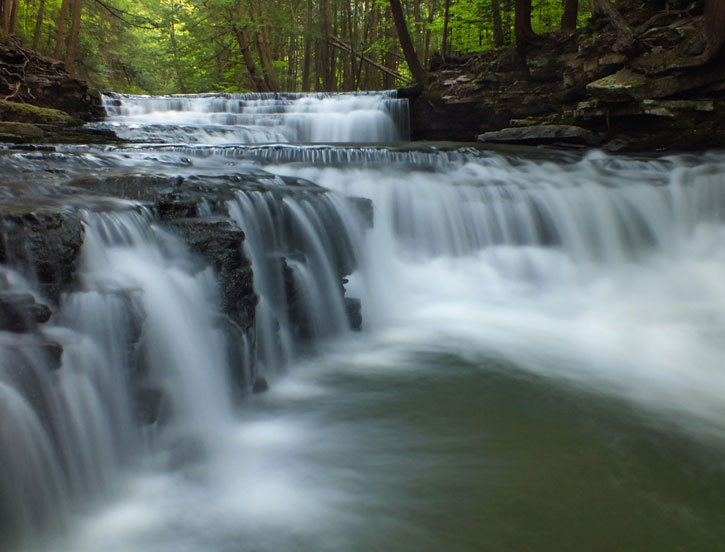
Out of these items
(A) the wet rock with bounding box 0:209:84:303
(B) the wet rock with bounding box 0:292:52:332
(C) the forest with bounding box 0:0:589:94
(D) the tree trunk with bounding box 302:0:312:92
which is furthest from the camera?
(D) the tree trunk with bounding box 302:0:312:92

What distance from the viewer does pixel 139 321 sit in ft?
9.70

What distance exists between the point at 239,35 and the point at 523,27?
37.0 ft

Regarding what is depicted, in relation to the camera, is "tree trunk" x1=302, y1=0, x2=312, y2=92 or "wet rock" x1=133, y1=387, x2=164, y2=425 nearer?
"wet rock" x1=133, y1=387, x2=164, y2=425

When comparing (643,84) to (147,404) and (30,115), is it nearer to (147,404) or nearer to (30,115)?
(147,404)

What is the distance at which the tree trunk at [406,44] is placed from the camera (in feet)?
38.6

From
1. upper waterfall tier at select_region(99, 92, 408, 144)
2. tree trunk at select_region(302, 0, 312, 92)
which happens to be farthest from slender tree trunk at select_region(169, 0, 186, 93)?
upper waterfall tier at select_region(99, 92, 408, 144)

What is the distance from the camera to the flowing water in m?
2.31

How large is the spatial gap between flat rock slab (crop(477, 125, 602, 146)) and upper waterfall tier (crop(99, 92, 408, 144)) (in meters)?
2.96

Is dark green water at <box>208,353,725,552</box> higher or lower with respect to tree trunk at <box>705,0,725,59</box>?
lower

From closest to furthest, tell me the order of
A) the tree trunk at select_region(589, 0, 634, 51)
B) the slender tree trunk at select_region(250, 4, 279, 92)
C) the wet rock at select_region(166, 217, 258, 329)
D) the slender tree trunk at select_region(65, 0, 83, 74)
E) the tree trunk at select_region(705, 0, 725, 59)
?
the wet rock at select_region(166, 217, 258, 329)
the tree trunk at select_region(705, 0, 725, 59)
the tree trunk at select_region(589, 0, 634, 51)
the slender tree trunk at select_region(65, 0, 83, 74)
the slender tree trunk at select_region(250, 4, 279, 92)

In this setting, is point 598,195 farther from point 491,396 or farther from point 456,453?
point 456,453

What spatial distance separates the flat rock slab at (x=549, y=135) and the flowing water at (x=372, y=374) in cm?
332

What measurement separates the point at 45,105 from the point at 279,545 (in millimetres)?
11482

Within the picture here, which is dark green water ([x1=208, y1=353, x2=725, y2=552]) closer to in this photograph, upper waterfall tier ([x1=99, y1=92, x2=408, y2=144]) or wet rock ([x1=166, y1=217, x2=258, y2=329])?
wet rock ([x1=166, y1=217, x2=258, y2=329])
